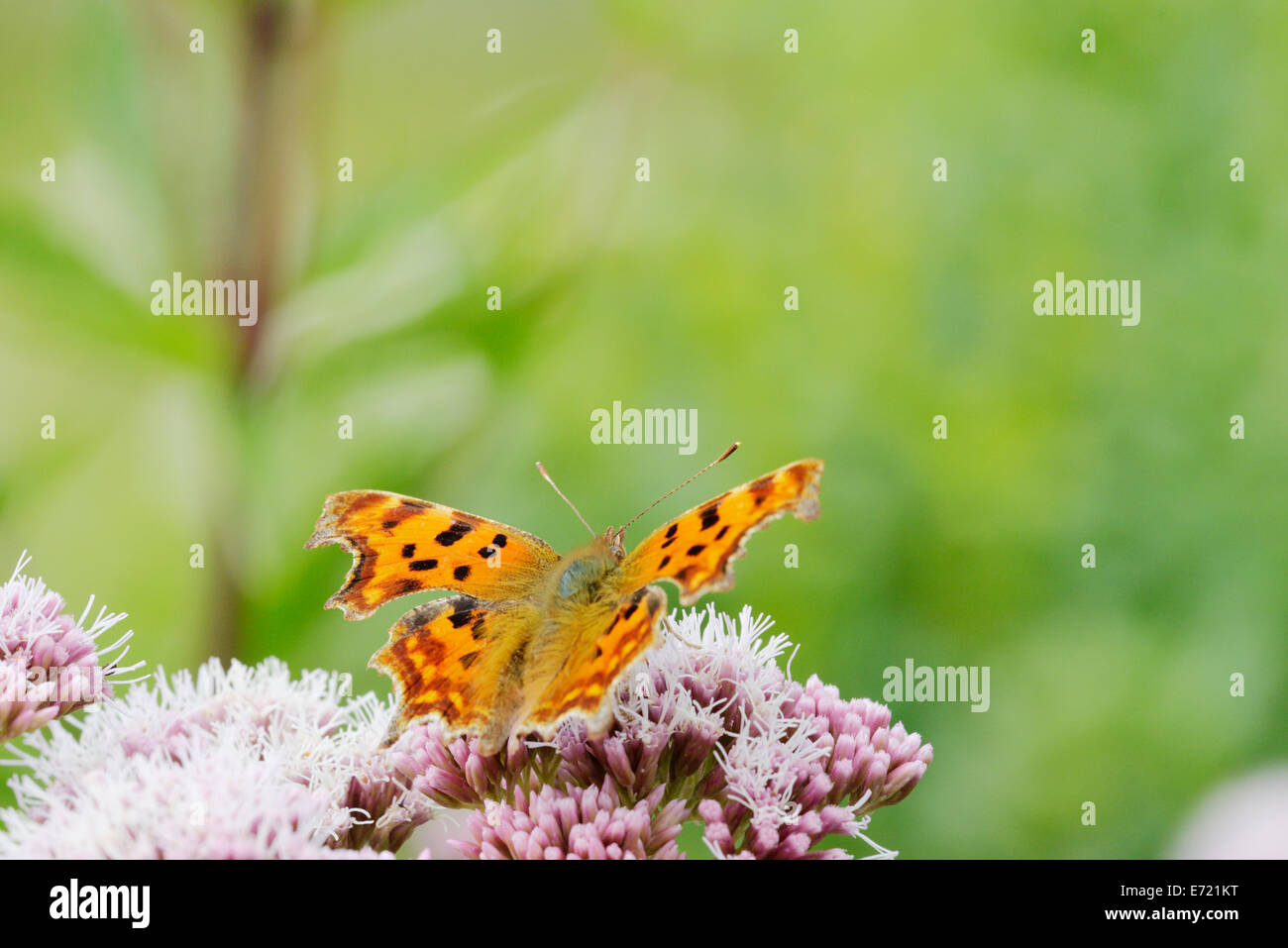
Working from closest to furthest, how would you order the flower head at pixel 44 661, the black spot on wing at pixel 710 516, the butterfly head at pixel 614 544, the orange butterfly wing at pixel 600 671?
the orange butterfly wing at pixel 600 671 < the black spot on wing at pixel 710 516 < the flower head at pixel 44 661 < the butterfly head at pixel 614 544

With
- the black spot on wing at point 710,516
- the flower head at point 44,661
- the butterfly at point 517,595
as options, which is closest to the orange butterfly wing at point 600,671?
the butterfly at point 517,595

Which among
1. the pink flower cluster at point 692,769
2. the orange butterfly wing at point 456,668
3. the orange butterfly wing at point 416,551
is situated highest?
the orange butterfly wing at point 416,551

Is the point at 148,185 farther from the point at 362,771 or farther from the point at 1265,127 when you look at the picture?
the point at 1265,127

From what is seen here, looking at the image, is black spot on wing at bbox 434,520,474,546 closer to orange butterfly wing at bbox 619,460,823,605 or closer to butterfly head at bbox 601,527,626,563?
butterfly head at bbox 601,527,626,563

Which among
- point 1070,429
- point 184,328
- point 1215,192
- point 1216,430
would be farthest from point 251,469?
point 1215,192

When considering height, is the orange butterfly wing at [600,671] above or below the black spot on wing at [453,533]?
below

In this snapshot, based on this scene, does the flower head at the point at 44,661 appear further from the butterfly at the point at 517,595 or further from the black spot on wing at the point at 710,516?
the black spot on wing at the point at 710,516

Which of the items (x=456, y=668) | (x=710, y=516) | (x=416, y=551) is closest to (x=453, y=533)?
(x=416, y=551)

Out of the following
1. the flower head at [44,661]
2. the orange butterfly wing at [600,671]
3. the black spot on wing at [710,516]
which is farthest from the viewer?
the flower head at [44,661]

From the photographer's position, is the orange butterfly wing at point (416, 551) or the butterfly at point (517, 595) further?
the orange butterfly wing at point (416, 551)
